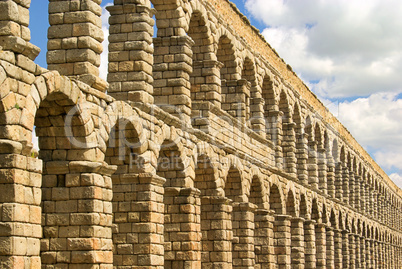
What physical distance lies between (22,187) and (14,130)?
0.87m

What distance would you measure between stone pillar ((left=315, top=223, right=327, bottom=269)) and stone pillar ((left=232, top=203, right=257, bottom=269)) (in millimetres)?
11314

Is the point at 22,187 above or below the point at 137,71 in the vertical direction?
below

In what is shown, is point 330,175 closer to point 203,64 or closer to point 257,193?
point 257,193

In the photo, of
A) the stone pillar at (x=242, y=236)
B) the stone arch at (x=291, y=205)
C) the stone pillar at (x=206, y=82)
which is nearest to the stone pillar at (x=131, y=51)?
the stone pillar at (x=206, y=82)

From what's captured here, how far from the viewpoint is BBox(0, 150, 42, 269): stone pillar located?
10.7 metres

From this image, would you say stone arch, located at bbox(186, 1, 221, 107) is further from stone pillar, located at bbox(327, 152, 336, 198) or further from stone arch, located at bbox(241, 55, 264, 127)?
stone pillar, located at bbox(327, 152, 336, 198)

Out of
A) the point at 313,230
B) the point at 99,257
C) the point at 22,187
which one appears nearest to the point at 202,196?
the point at 99,257

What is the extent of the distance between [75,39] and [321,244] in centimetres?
2158

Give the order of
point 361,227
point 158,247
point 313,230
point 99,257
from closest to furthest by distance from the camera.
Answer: point 99,257 < point 158,247 < point 313,230 < point 361,227

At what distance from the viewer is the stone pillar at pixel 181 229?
17312 mm

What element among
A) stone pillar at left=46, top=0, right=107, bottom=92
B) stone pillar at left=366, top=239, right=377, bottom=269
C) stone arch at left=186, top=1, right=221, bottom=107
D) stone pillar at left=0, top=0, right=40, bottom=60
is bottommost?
stone pillar at left=366, top=239, right=377, bottom=269

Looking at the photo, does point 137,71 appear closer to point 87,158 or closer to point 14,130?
point 87,158

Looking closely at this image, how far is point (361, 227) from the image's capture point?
43875mm

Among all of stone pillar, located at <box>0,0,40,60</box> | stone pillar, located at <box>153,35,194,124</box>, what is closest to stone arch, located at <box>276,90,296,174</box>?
stone pillar, located at <box>153,35,194,124</box>
